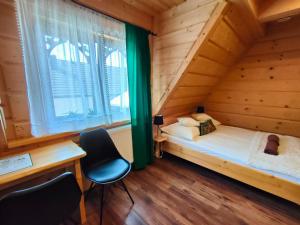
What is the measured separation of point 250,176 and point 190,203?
2.49 ft

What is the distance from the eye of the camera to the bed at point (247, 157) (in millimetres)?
1545

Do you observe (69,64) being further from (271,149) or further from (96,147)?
(271,149)

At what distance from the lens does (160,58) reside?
2.34 metres

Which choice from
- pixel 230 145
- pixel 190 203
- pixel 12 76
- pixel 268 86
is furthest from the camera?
pixel 268 86

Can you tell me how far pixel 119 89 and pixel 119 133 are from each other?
61 cm

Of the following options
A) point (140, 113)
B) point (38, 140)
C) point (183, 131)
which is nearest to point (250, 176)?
point (183, 131)

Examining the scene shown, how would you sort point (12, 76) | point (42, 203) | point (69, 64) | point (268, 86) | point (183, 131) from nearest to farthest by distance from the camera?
point (42, 203), point (12, 76), point (69, 64), point (183, 131), point (268, 86)

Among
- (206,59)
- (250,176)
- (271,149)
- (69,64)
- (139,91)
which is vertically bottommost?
(250,176)

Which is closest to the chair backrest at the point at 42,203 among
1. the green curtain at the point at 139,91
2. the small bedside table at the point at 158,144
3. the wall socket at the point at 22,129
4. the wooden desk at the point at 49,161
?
the wooden desk at the point at 49,161

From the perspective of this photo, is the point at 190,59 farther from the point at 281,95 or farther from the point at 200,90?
the point at 281,95

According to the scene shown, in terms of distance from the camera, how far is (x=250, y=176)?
174 cm

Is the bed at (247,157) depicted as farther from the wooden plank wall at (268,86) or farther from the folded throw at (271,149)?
the wooden plank wall at (268,86)

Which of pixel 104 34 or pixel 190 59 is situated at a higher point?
pixel 104 34

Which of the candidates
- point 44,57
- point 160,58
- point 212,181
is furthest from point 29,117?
point 212,181
